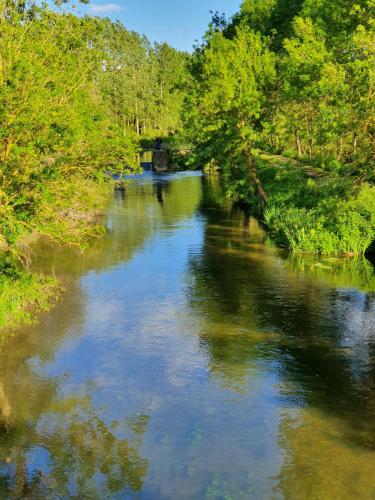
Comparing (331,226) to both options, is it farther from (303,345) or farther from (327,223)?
(303,345)

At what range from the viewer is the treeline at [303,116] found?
88.0ft

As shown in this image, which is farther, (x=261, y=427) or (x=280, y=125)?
(x=280, y=125)

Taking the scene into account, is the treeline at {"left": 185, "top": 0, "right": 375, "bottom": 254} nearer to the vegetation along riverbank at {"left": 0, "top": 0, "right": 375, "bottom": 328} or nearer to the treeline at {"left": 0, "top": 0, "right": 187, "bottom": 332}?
the vegetation along riverbank at {"left": 0, "top": 0, "right": 375, "bottom": 328}

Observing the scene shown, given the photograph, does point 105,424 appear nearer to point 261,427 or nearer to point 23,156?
point 261,427

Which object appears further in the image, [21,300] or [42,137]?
[21,300]

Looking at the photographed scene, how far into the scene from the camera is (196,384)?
19969 mm

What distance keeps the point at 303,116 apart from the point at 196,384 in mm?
23761

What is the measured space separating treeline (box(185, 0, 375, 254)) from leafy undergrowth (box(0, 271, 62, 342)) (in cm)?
1658

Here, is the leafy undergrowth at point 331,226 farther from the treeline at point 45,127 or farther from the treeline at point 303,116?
the treeline at point 45,127

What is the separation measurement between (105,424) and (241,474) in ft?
16.0

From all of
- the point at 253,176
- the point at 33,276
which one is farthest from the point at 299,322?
the point at 253,176

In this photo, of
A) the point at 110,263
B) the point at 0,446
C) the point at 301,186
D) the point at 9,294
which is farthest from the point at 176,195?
the point at 0,446

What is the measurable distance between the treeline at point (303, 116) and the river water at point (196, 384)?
13.0ft

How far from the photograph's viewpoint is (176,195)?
218 feet
